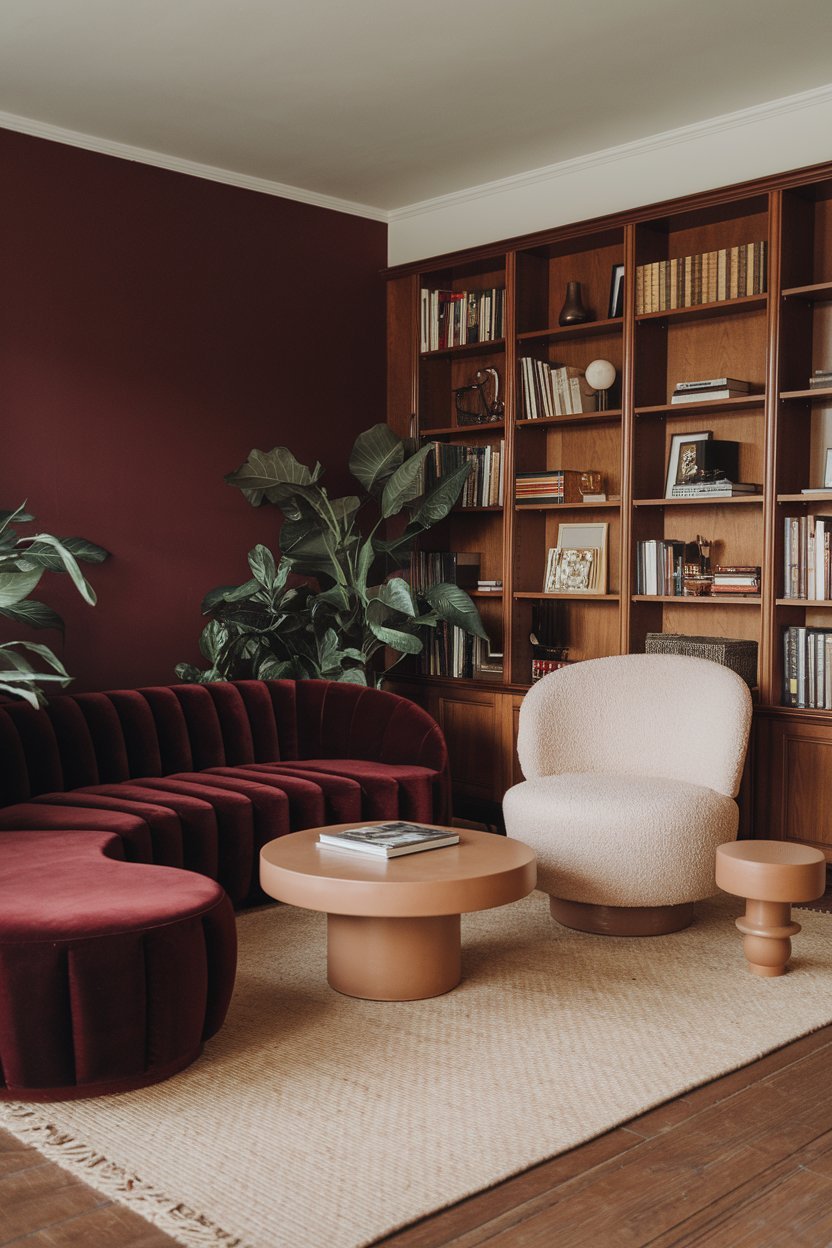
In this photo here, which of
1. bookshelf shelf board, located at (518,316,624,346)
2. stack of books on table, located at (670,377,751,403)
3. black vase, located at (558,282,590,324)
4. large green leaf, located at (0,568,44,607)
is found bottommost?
large green leaf, located at (0,568,44,607)

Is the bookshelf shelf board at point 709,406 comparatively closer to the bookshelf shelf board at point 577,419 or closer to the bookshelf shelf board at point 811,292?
the bookshelf shelf board at point 577,419

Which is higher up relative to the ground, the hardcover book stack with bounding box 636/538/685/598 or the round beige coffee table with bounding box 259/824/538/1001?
the hardcover book stack with bounding box 636/538/685/598

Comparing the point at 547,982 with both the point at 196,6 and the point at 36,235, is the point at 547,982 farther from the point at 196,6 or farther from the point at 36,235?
the point at 36,235

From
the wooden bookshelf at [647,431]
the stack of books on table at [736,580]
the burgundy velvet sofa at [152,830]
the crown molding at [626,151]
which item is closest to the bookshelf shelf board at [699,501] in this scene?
the wooden bookshelf at [647,431]

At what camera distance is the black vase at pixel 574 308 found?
4895mm

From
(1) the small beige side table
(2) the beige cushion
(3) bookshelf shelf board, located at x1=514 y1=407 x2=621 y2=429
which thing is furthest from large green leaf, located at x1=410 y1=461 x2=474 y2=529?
(1) the small beige side table

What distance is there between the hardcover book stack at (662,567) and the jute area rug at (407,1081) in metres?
1.58

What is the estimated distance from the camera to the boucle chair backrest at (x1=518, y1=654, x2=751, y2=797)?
3779 mm

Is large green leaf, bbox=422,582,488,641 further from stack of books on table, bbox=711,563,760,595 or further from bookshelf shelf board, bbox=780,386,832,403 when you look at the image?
bookshelf shelf board, bbox=780,386,832,403

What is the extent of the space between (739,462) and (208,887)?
2.88m

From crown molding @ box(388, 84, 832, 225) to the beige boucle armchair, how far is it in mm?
2086

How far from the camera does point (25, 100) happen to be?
14.2ft

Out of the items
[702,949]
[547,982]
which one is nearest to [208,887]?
[547,982]

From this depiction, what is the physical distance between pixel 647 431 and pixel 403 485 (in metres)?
1.02
